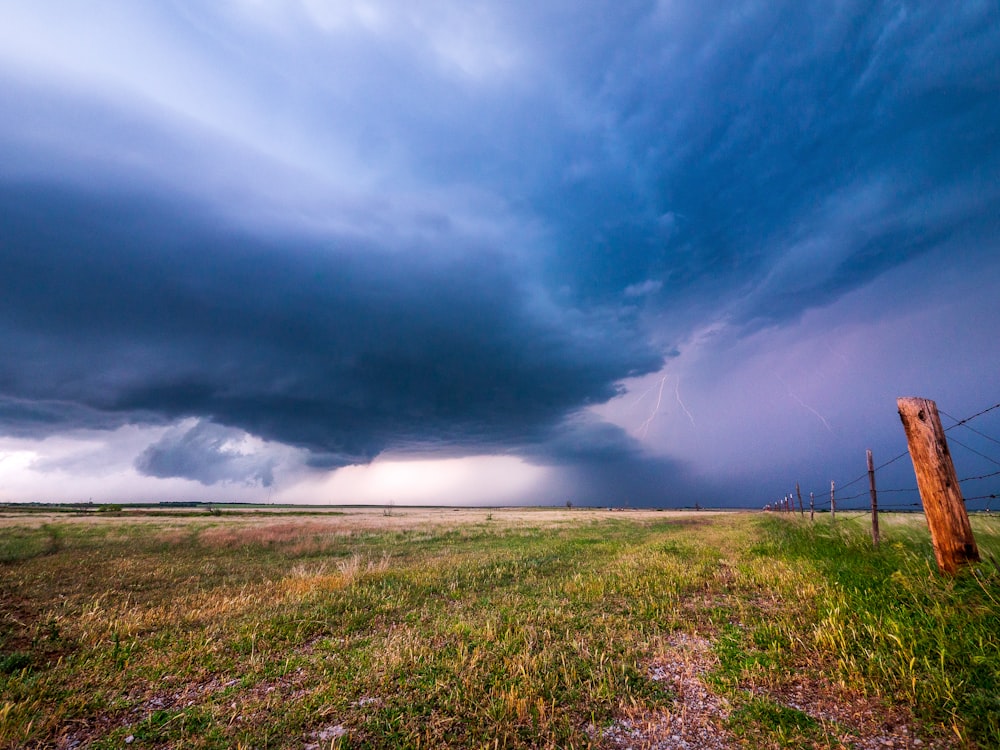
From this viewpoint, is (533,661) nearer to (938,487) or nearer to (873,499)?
(938,487)

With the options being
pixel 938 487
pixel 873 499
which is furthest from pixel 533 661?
pixel 873 499

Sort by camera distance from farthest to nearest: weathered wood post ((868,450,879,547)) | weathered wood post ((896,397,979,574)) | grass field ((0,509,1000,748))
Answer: weathered wood post ((868,450,879,547))
weathered wood post ((896,397,979,574))
grass field ((0,509,1000,748))

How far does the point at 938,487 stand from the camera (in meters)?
7.35

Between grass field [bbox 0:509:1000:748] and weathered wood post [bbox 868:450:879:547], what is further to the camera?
weathered wood post [bbox 868:450:879:547]

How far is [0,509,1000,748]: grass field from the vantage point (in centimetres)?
480

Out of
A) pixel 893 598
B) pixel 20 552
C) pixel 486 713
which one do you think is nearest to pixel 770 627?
pixel 893 598

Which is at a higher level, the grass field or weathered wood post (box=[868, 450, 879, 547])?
weathered wood post (box=[868, 450, 879, 547])

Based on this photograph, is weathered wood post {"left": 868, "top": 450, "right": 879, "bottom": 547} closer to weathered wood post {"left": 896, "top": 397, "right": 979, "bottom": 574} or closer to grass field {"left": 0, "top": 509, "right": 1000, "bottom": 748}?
grass field {"left": 0, "top": 509, "right": 1000, "bottom": 748}

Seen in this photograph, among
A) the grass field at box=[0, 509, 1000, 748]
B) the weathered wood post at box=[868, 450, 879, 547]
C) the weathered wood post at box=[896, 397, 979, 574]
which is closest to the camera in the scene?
the grass field at box=[0, 509, 1000, 748]

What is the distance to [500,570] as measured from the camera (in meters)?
14.7

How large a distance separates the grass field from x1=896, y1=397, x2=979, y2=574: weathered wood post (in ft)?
1.30

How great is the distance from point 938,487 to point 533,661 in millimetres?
7567

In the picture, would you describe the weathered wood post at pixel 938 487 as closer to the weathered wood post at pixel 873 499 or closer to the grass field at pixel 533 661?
the grass field at pixel 533 661

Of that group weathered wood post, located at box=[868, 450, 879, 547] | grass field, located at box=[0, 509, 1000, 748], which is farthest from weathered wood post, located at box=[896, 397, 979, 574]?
weathered wood post, located at box=[868, 450, 879, 547]
